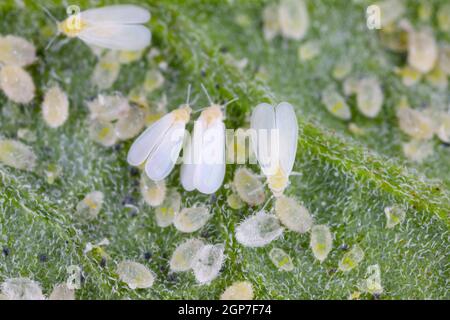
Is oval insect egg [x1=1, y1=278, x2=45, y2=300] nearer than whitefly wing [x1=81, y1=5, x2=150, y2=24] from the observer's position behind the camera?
Yes

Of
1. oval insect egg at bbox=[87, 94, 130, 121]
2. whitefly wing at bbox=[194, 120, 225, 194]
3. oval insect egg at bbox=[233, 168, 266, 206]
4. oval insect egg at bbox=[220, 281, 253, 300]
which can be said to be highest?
oval insect egg at bbox=[87, 94, 130, 121]

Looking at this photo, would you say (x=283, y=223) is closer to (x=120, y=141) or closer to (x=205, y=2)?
(x=120, y=141)

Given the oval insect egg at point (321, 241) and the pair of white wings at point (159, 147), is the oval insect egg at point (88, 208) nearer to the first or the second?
the pair of white wings at point (159, 147)

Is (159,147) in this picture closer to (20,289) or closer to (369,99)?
(20,289)

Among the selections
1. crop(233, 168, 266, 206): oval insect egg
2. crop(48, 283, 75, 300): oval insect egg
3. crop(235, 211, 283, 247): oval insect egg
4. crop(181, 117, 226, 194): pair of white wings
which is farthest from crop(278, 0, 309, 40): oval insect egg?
crop(48, 283, 75, 300): oval insect egg

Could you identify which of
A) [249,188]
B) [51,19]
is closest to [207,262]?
[249,188]

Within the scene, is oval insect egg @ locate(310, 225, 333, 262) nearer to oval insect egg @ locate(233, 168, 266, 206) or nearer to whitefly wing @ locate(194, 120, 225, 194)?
oval insect egg @ locate(233, 168, 266, 206)
